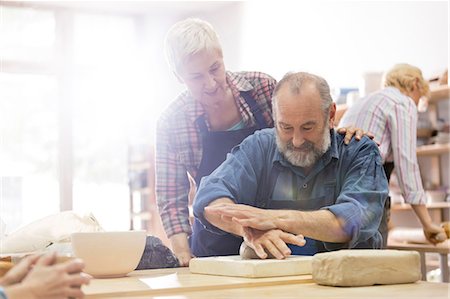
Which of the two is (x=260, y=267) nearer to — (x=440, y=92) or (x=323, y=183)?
(x=323, y=183)

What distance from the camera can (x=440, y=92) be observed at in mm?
4930

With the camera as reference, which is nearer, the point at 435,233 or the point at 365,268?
the point at 365,268

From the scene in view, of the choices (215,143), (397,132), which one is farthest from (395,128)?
(215,143)

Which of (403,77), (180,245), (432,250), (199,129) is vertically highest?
(403,77)

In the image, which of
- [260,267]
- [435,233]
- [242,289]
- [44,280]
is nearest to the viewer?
[44,280]

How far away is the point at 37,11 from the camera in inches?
308

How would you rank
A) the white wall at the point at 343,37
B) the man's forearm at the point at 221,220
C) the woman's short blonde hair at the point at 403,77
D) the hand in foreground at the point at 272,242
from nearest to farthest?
the hand in foreground at the point at 272,242 < the man's forearm at the point at 221,220 < the woman's short blonde hair at the point at 403,77 < the white wall at the point at 343,37

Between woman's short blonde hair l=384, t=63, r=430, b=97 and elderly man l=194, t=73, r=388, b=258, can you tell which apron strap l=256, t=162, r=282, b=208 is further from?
woman's short blonde hair l=384, t=63, r=430, b=97

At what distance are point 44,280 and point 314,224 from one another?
2.41ft

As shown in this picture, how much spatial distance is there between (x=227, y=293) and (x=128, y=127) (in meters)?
7.02

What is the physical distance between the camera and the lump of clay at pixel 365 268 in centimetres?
126

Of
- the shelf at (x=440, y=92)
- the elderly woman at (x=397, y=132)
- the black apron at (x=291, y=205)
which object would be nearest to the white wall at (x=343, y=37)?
the shelf at (x=440, y=92)

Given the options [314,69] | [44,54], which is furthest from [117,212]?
[314,69]

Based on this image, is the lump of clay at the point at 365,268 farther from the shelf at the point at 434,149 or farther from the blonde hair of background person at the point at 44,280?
the shelf at the point at 434,149
